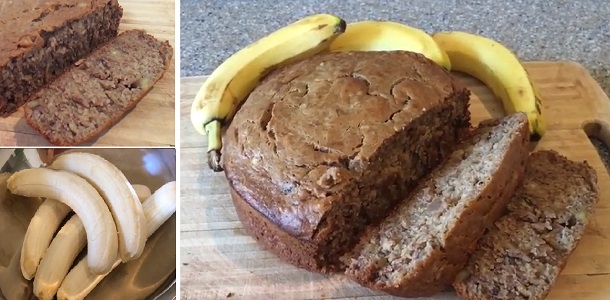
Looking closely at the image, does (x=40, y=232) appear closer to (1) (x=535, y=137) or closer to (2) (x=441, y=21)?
(1) (x=535, y=137)

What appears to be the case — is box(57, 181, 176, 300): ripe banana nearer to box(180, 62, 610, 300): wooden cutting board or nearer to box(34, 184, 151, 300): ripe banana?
box(34, 184, 151, 300): ripe banana

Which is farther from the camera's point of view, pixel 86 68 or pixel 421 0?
pixel 421 0

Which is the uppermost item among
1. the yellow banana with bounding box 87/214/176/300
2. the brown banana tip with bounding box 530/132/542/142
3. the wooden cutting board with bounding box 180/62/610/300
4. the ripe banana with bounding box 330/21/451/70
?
the ripe banana with bounding box 330/21/451/70

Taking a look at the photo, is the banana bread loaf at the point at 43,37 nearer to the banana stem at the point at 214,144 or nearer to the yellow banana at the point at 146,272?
the banana stem at the point at 214,144

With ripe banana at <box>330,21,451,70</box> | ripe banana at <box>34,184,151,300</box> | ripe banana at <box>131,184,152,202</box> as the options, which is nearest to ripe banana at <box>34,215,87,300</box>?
ripe banana at <box>34,184,151,300</box>

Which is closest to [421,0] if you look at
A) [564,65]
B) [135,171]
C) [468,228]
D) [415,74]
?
[564,65]

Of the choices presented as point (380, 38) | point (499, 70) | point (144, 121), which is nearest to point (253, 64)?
point (380, 38)

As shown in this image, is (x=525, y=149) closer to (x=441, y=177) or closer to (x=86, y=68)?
(x=441, y=177)

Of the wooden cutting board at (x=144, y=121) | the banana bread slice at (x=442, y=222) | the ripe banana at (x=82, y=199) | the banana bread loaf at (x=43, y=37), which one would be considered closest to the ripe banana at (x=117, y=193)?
the ripe banana at (x=82, y=199)
